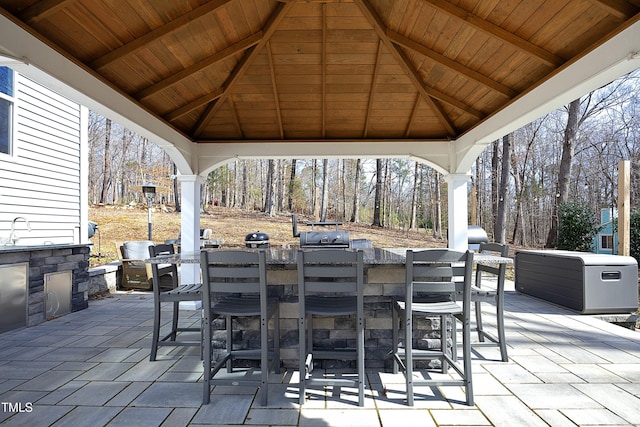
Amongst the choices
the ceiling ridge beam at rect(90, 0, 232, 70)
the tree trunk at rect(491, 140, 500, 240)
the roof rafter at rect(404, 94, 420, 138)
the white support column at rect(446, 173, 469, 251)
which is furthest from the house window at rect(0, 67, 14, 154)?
the tree trunk at rect(491, 140, 500, 240)

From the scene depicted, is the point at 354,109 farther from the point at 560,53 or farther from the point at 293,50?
the point at 560,53

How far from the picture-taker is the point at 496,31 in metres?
3.21

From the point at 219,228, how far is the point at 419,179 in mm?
10593

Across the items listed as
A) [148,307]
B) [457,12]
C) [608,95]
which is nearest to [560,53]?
[457,12]

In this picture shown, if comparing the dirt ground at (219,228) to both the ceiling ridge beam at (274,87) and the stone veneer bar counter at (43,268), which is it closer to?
the stone veneer bar counter at (43,268)

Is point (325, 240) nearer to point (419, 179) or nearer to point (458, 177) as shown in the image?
point (458, 177)

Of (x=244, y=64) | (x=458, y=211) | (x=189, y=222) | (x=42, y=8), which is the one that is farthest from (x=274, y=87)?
(x=458, y=211)

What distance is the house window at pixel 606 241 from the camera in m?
9.67

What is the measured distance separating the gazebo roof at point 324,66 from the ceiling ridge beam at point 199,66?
1 centimetres

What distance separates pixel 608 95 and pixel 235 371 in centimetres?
1396

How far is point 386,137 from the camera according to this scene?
5777 millimetres

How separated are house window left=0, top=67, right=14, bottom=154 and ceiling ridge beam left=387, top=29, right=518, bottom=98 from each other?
592 cm

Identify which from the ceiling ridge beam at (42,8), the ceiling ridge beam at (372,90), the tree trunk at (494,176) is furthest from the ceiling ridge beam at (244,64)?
the tree trunk at (494,176)

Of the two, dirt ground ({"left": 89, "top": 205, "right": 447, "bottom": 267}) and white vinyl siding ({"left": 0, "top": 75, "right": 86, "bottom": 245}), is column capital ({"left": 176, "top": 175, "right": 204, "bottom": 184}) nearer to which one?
white vinyl siding ({"left": 0, "top": 75, "right": 86, "bottom": 245})
